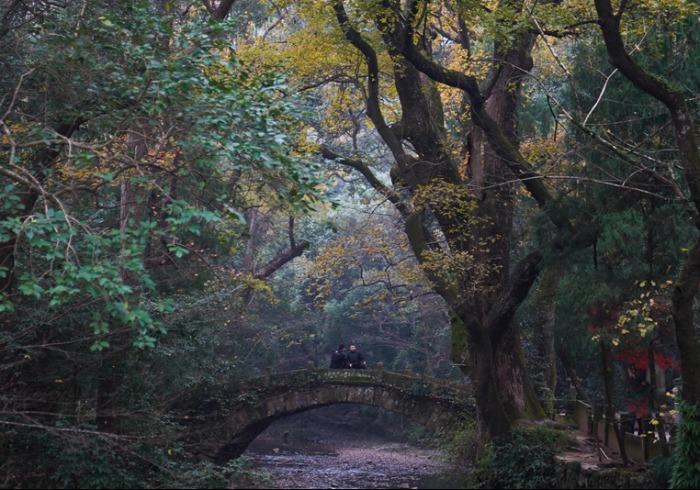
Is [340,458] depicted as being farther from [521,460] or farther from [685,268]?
[685,268]

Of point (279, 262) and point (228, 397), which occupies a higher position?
point (279, 262)

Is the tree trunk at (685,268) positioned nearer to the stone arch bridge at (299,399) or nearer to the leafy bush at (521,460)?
the leafy bush at (521,460)

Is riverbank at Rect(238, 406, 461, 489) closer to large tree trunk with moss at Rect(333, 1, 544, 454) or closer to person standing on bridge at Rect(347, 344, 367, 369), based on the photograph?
large tree trunk with moss at Rect(333, 1, 544, 454)

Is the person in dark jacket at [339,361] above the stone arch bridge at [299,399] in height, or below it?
above

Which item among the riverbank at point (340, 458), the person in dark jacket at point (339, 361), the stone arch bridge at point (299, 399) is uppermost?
the person in dark jacket at point (339, 361)

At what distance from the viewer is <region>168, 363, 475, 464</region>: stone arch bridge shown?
Result: 20.7m

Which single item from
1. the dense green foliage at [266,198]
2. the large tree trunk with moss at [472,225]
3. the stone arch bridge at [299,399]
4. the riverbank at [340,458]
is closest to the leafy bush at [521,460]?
the dense green foliage at [266,198]

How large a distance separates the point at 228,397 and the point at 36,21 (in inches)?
506

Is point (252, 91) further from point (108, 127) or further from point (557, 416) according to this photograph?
point (557, 416)

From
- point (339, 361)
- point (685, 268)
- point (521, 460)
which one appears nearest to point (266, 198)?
point (685, 268)

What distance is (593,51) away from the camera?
40.9ft

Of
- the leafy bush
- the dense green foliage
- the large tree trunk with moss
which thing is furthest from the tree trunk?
the leafy bush

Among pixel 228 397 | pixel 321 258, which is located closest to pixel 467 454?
pixel 321 258

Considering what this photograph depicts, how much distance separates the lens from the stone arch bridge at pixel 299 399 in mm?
20734
